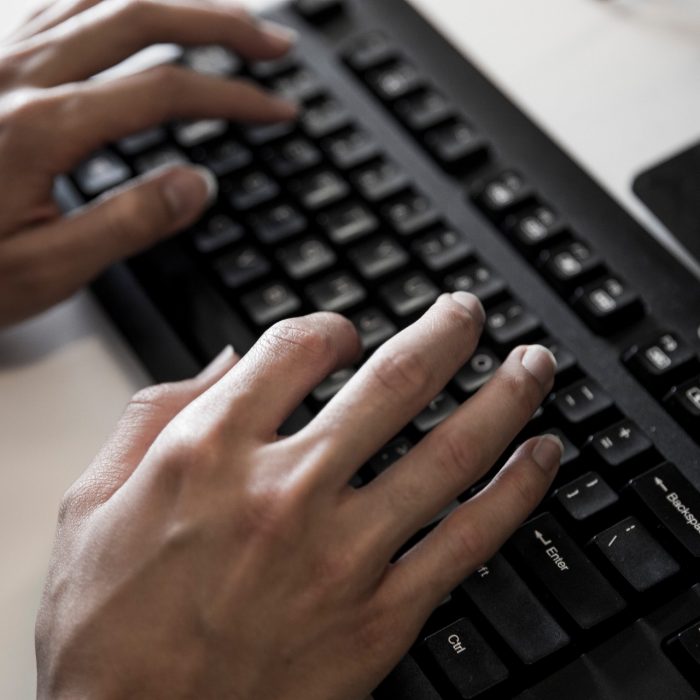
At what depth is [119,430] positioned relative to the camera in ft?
1.67

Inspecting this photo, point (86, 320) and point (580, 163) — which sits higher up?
point (580, 163)

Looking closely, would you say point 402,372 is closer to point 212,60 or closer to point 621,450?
point 621,450

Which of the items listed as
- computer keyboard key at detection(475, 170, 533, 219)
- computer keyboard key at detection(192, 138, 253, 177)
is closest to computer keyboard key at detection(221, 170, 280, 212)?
computer keyboard key at detection(192, 138, 253, 177)

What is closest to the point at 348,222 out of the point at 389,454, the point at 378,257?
the point at 378,257

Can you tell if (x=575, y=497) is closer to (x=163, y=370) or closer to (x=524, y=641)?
(x=524, y=641)

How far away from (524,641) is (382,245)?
220mm

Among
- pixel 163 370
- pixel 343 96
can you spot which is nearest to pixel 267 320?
pixel 163 370

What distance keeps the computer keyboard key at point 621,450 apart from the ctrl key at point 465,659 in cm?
9

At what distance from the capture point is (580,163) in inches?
24.5

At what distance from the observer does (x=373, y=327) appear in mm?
544

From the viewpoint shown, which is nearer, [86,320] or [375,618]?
[375,618]

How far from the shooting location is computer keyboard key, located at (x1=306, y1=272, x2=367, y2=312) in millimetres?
553

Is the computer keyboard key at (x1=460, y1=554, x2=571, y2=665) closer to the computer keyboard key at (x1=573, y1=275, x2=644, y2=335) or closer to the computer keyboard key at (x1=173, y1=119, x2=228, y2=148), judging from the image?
the computer keyboard key at (x1=573, y1=275, x2=644, y2=335)

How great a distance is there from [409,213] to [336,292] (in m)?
0.06
